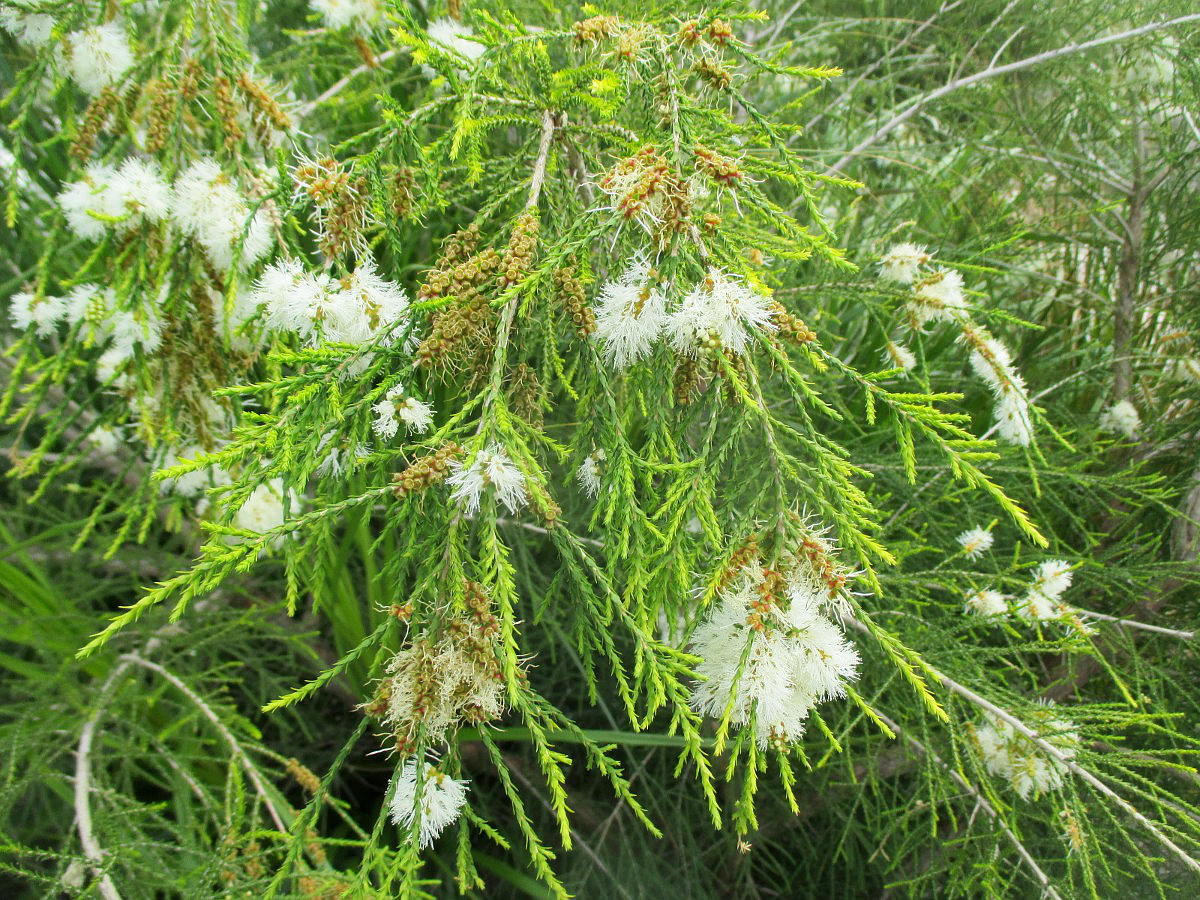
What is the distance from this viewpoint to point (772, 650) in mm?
614

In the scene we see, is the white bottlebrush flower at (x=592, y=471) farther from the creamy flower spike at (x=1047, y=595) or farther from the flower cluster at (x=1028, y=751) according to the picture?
the creamy flower spike at (x=1047, y=595)

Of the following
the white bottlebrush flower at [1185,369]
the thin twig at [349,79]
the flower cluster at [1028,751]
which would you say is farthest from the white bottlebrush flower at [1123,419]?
the thin twig at [349,79]

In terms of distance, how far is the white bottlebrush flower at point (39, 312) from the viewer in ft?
3.35

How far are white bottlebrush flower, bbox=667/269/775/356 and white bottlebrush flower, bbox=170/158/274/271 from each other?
51 cm

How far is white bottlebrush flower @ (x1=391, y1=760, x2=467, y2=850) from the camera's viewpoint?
1.94 ft

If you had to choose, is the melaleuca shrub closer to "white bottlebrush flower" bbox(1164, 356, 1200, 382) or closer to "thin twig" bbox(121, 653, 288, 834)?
"thin twig" bbox(121, 653, 288, 834)

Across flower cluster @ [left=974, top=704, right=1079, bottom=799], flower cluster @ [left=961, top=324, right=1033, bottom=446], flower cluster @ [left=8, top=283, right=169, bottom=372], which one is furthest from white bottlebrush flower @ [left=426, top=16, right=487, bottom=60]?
flower cluster @ [left=974, top=704, right=1079, bottom=799]

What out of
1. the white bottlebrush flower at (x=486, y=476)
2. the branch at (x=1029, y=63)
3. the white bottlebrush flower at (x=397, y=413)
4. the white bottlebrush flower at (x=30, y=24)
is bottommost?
the white bottlebrush flower at (x=486, y=476)

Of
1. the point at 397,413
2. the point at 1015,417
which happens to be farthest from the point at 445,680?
the point at 1015,417

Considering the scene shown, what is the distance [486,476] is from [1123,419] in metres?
1.43

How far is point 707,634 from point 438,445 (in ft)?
0.97

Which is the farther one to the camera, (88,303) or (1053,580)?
(1053,580)

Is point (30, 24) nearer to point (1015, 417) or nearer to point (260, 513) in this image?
point (260, 513)

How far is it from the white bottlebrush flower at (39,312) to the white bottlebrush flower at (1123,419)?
5.93 feet
